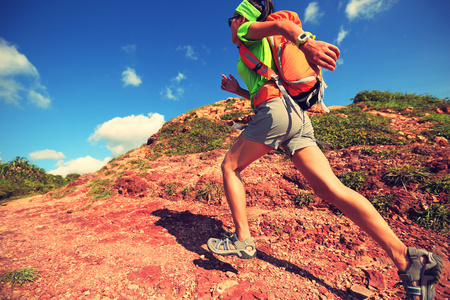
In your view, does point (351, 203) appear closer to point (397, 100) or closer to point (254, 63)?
point (254, 63)

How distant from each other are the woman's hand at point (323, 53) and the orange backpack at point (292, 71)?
0.21 m

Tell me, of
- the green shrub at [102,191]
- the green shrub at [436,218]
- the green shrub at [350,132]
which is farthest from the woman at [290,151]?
the green shrub at [350,132]

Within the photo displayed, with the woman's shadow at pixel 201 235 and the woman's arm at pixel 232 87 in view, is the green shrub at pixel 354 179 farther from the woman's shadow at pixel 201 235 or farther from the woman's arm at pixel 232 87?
the woman's arm at pixel 232 87

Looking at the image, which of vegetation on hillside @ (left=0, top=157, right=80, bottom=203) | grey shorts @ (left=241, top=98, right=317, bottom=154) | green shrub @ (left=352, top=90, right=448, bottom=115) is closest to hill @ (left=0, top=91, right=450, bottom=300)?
grey shorts @ (left=241, top=98, right=317, bottom=154)

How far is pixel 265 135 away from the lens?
1629 millimetres

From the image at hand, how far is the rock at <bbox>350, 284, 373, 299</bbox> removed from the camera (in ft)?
4.97

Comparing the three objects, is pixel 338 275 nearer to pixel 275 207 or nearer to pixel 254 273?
pixel 254 273

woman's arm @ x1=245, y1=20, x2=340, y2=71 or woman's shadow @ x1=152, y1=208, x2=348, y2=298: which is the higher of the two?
woman's arm @ x1=245, y1=20, x2=340, y2=71

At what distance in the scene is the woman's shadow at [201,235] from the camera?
6.22 ft

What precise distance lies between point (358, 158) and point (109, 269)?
14.3ft

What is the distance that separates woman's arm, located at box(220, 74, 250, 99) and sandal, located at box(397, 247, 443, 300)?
1.85 metres

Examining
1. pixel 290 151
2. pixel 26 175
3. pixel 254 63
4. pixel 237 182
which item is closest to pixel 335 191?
pixel 290 151

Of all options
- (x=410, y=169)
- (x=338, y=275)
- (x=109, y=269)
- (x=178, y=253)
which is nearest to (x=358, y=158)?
(x=410, y=169)

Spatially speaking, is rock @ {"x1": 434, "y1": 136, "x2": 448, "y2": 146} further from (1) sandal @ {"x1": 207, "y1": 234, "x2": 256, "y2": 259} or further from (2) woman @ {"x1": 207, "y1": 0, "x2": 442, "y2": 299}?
(1) sandal @ {"x1": 207, "y1": 234, "x2": 256, "y2": 259}
